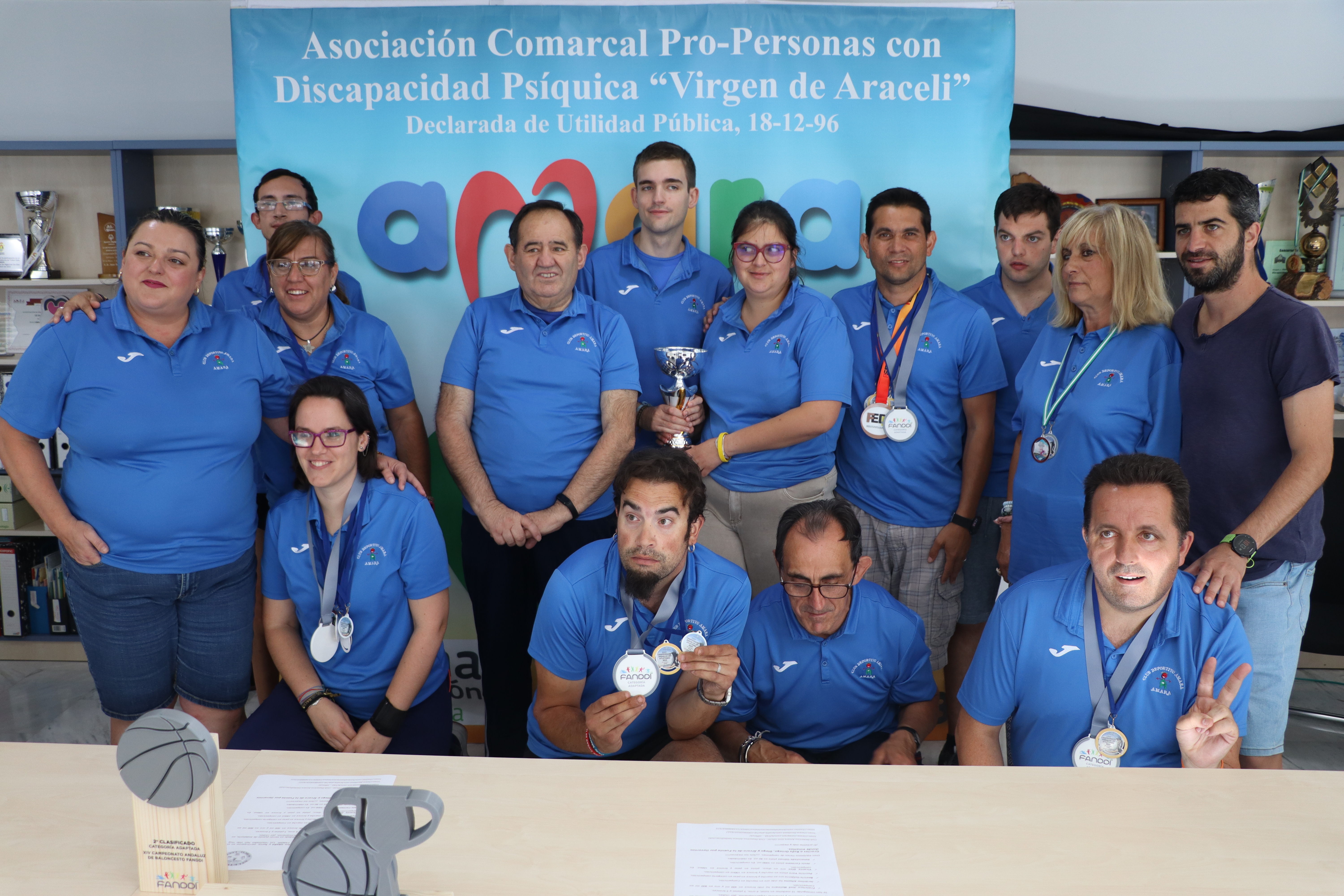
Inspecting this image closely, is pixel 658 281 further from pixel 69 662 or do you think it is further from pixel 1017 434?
pixel 69 662

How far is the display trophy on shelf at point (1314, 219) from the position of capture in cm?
433

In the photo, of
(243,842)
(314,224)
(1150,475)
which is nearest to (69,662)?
(314,224)

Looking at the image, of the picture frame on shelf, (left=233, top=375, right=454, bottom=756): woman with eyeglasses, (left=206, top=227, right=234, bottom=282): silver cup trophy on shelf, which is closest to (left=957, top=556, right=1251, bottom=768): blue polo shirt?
(left=233, top=375, right=454, bottom=756): woman with eyeglasses

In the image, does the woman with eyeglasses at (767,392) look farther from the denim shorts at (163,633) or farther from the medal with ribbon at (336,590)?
the denim shorts at (163,633)

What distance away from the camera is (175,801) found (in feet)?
3.95

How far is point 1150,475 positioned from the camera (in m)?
1.92

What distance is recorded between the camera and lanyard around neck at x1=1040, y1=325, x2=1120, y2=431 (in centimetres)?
251

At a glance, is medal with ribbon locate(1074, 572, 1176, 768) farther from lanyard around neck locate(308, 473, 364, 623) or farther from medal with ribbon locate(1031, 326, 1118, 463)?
lanyard around neck locate(308, 473, 364, 623)

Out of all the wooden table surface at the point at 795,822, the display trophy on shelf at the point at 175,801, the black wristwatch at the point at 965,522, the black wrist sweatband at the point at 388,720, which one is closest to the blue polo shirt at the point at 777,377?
the black wristwatch at the point at 965,522

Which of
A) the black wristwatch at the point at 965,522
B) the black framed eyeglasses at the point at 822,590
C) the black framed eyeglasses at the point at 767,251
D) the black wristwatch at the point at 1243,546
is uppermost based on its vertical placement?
the black framed eyeglasses at the point at 767,251

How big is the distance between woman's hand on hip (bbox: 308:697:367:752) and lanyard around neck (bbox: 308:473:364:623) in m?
0.22

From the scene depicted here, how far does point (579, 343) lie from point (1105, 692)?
5.80 ft

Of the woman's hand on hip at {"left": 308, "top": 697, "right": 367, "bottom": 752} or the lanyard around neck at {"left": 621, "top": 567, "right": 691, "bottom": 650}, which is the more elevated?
the lanyard around neck at {"left": 621, "top": 567, "right": 691, "bottom": 650}

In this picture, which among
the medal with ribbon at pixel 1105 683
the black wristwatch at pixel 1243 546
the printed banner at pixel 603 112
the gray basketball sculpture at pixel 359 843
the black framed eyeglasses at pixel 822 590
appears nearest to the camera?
the gray basketball sculpture at pixel 359 843
